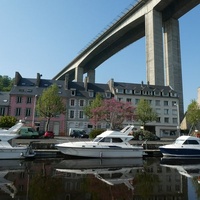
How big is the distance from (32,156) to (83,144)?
15.2 ft

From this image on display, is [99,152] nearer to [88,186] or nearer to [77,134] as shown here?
[88,186]

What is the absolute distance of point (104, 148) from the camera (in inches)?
816

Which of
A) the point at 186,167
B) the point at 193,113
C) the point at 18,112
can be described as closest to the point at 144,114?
the point at 193,113

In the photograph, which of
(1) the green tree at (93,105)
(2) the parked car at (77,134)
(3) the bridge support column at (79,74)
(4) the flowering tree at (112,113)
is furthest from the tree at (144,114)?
(3) the bridge support column at (79,74)

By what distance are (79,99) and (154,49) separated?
23.9 metres

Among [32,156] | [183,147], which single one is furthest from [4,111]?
[183,147]

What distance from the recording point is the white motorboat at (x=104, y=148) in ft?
66.9

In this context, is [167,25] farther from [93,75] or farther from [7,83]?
[7,83]

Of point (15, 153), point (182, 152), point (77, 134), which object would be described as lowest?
point (15, 153)

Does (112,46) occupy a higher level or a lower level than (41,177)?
higher

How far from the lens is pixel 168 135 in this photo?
54219 mm

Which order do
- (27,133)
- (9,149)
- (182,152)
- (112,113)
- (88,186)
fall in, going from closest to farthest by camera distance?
(88,186) → (9,149) → (182,152) → (27,133) → (112,113)

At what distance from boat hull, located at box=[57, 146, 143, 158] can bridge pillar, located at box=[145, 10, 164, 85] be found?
38.4 meters

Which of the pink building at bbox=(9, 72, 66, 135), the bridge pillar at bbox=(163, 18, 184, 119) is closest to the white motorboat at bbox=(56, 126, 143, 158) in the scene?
the pink building at bbox=(9, 72, 66, 135)
